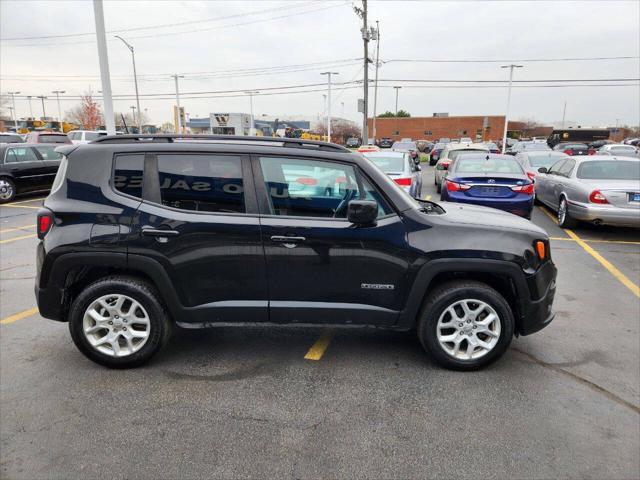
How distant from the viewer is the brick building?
87.7 m

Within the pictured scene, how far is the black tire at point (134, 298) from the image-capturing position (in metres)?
3.56

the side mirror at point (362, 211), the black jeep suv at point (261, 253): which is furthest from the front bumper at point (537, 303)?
the side mirror at point (362, 211)

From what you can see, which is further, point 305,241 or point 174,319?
point 174,319

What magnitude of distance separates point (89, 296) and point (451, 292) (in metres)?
2.84

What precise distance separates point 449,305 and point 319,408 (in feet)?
4.20

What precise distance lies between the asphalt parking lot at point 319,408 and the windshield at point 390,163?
634 centimetres

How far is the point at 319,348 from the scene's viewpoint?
4.12 metres

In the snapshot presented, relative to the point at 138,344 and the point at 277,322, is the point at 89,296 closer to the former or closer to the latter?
the point at 138,344

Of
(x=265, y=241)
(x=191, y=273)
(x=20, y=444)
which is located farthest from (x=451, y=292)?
(x=20, y=444)

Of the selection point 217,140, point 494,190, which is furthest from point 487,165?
point 217,140

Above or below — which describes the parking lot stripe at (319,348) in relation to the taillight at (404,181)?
below

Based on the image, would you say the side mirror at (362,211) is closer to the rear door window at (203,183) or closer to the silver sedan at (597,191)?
the rear door window at (203,183)

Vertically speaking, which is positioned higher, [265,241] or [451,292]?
[265,241]

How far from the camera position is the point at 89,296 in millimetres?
3568
